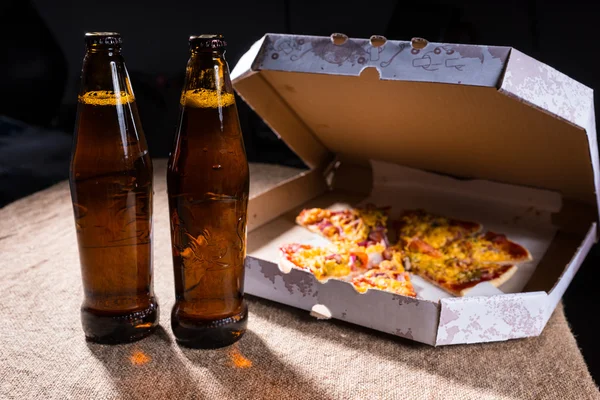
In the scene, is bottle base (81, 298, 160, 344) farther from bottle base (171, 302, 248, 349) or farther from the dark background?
the dark background

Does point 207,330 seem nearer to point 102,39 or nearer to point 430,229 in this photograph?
point 102,39

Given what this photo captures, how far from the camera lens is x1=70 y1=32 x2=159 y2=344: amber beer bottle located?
2.39 feet

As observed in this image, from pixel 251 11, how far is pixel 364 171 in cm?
87

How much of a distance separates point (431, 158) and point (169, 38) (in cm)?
122

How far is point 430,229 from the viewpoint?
4.04 feet

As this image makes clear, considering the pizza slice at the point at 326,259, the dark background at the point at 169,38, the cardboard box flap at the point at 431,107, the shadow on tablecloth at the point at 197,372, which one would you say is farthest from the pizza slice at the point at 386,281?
the dark background at the point at 169,38

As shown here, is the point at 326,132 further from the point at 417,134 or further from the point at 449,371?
the point at 449,371

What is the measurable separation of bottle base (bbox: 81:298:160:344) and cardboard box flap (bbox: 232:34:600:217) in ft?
1.23

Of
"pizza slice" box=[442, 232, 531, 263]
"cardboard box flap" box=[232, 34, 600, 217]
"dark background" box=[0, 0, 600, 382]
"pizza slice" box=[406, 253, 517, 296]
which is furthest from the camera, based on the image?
"dark background" box=[0, 0, 600, 382]

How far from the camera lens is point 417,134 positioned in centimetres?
116

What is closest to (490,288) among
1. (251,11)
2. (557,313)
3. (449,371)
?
(557,313)

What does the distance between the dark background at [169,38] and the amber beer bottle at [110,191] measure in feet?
2.70

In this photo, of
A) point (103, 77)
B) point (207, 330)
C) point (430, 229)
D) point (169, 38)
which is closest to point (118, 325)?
point (207, 330)

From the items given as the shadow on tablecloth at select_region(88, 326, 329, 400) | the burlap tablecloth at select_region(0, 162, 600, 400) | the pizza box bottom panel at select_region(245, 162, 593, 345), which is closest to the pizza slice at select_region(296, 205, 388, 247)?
the pizza box bottom panel at select_region(245, 162, 593, 345)
